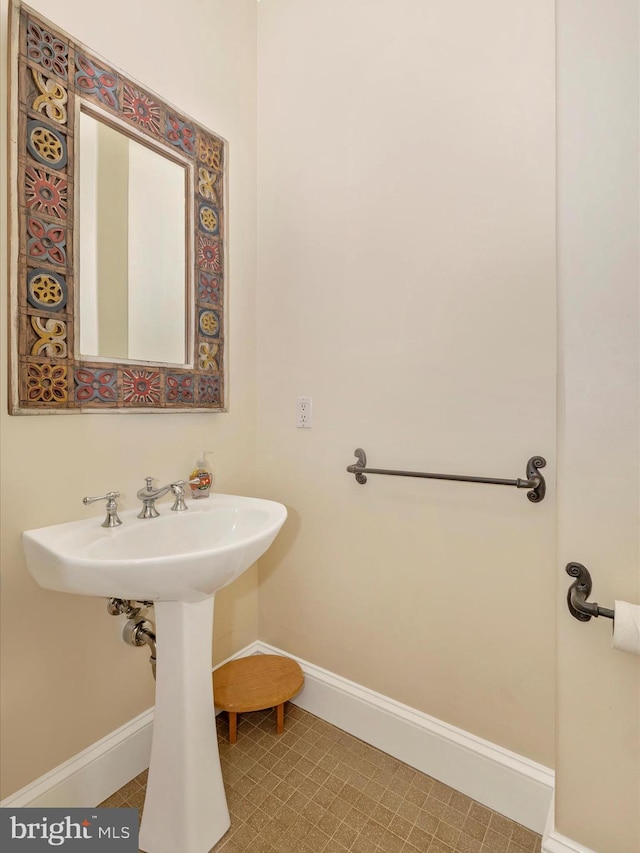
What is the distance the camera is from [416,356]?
133cm

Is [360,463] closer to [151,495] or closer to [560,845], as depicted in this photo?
[151,495]

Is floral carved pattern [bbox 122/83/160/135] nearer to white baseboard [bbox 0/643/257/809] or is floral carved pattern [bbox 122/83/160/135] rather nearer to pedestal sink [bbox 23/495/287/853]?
pedestal sink [bbox 23/495/287/853]

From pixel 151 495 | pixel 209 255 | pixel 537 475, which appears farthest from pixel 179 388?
pixel 537 475

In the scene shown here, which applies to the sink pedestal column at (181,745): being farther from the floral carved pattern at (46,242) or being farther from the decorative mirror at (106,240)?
the floral carved pattern at (46,242)

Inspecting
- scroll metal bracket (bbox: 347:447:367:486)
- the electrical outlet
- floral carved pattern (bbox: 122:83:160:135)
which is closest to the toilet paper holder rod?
scroll metal bracket (bbox: 347:447:367:486)

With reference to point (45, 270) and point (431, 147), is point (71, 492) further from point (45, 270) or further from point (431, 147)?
point (431, 147)

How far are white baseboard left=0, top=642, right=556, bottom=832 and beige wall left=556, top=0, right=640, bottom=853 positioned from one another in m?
0.22

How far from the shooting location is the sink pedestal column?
1.04 meters

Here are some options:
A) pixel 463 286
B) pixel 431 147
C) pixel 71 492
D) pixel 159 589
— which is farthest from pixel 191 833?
pixel 431 147

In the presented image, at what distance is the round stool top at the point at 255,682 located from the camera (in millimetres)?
1396

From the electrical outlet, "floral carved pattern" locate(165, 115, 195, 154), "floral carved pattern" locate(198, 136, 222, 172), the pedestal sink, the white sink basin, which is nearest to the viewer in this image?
the white sink basin

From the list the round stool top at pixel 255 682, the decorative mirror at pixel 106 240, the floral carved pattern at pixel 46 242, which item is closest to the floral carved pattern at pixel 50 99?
the decorative mirror at pixel 106 240

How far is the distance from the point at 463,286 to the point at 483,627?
1.00 metres

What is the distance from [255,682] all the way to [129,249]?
58.6 inches
